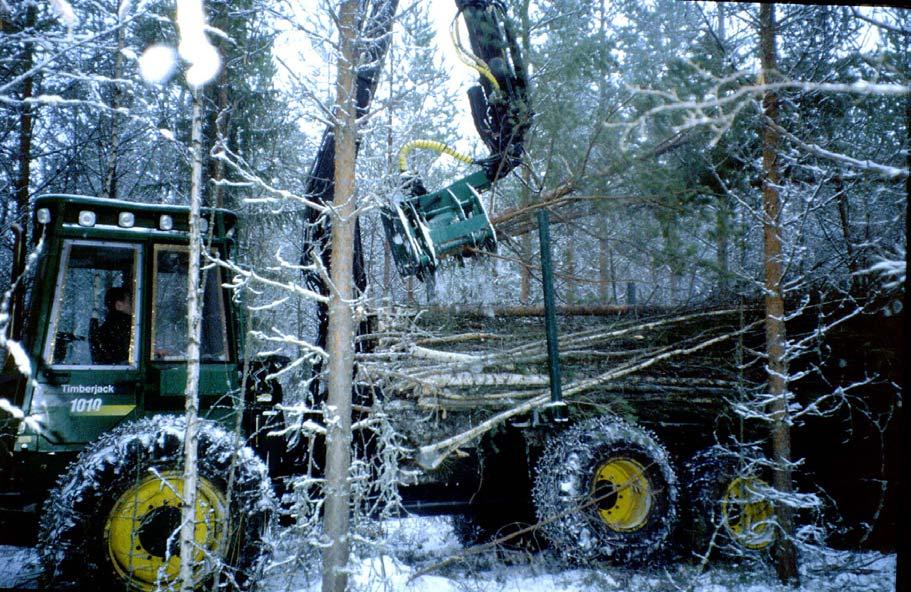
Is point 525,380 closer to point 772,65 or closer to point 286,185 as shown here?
point 772,65

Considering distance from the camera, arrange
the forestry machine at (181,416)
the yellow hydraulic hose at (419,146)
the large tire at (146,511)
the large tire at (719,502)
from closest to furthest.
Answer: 1. the large tire at (146,511)
2. the forestry machine at (181,416)
3. the yellow hydraulic hose at (419,146)
4. the large tire at (719,502)

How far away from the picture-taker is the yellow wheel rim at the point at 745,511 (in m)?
5.12

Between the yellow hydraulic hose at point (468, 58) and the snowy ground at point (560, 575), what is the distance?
3788mm

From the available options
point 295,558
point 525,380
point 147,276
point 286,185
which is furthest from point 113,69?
point 295,558

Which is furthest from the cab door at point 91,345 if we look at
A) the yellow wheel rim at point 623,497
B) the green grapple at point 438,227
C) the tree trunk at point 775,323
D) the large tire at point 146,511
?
the tree trunk at point 775,323

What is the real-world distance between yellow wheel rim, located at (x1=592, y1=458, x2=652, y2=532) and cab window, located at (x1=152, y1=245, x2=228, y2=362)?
11.5 ft

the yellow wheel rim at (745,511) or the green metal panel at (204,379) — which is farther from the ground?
the green metal panel at (204,379)

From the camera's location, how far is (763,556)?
5.31 metres

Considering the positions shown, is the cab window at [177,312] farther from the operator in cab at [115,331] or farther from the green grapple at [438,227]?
the green grapple at [438,227]

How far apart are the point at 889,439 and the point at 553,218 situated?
4.00m

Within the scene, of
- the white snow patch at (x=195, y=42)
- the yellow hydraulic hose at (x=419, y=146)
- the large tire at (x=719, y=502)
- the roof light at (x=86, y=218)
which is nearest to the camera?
the white snow patch at (x=195, y=42)

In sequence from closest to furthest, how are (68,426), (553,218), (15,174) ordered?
(68,426) < (553,218) < (15,174)

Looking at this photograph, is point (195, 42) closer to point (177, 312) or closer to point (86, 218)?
point (86, 218)

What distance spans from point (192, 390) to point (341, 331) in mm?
884
